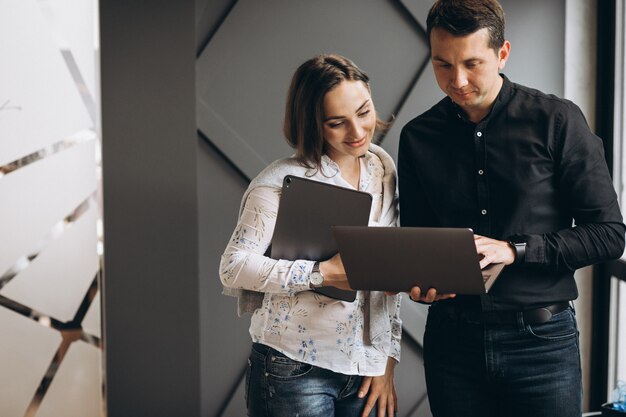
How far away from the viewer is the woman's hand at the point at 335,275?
151 cm

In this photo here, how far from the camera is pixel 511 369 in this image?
5.05 ft

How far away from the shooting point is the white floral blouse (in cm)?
154

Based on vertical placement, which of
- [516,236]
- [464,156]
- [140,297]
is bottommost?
[140,297]

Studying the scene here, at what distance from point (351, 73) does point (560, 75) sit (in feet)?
5.12

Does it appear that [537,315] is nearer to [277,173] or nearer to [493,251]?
[493,251]

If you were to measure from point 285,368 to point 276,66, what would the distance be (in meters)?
1.60

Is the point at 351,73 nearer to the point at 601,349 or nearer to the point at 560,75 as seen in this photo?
the point at 560,75

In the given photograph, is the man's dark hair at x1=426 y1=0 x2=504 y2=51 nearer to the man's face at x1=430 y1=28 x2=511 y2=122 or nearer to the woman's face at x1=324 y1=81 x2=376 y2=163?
the man's face at x1=430 y1=28 x2=511 y2=122

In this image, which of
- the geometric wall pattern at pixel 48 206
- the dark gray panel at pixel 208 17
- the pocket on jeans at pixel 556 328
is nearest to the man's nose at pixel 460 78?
the pocket on jeans at pixel 556 328

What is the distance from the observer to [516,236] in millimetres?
1511

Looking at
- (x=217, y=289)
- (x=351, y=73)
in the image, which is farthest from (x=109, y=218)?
(x=351, y=73)

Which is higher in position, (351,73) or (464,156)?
(351,73)

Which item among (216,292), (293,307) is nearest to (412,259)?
(293,307)

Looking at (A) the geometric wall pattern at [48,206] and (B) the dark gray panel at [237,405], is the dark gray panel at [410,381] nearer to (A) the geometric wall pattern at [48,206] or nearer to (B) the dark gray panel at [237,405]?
(B) the dark gray panel at [237,405]
